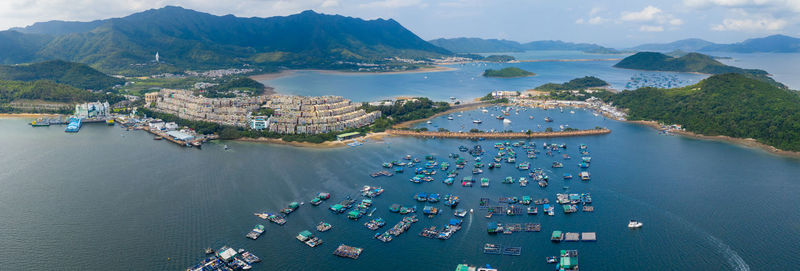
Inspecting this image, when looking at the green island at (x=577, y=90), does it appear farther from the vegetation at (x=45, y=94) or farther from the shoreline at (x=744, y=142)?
the vegetation at (x=45, y=94)

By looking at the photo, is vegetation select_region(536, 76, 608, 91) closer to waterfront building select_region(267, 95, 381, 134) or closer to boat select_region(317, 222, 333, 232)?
waterfront building select_region(267, 95, 381, 134)

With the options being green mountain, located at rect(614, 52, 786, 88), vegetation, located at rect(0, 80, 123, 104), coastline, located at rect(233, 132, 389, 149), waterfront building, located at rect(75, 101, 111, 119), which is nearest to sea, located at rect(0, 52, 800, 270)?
coastline, located at rect(233, 132, 389, 149)

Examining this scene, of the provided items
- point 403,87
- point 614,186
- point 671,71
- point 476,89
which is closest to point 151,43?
point 403,87

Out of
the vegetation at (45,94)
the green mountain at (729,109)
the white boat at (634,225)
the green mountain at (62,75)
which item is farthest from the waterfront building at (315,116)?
the green mountain at (62,75)

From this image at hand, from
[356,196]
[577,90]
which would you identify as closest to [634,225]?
[356,196]

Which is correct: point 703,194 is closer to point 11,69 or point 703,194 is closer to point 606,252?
point 606,252

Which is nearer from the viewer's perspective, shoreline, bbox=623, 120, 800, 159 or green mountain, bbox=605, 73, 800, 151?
shoreline, bbox=623, 120, 800, 159
